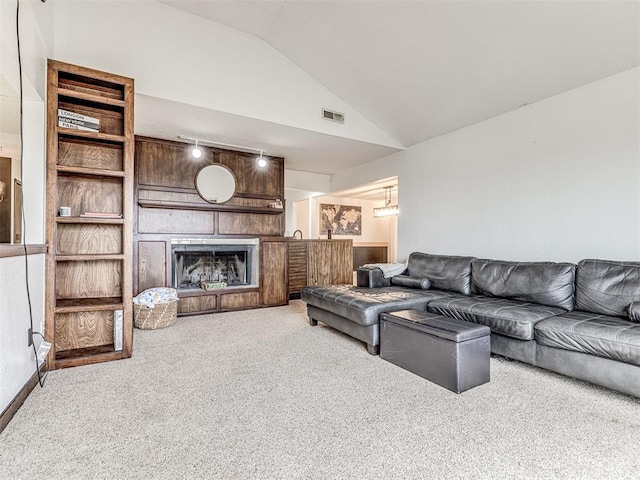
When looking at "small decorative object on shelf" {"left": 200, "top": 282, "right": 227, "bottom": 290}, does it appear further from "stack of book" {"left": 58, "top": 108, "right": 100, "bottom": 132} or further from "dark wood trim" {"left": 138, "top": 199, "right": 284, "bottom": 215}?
"stack of book" {"left": 58, "top": 108, "right": 100, "bottom": 132}

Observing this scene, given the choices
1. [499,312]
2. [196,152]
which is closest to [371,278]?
[499,312]

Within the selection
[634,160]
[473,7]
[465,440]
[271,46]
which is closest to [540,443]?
[465,440]

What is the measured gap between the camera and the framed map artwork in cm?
861

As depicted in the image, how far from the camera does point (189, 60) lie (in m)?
3.35

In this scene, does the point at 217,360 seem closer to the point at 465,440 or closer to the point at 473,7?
the point at 465,440

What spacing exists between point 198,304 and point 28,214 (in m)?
2.37

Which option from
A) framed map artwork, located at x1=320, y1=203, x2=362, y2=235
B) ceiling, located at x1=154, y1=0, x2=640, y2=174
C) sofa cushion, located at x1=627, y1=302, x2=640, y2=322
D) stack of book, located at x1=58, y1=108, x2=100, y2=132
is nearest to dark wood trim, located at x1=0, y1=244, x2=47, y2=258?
stack of book, located at x1=58, y1=108, x2=100, y2=132

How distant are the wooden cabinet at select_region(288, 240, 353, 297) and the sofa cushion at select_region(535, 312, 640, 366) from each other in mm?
3736

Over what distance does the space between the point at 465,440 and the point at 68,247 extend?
3497 mm

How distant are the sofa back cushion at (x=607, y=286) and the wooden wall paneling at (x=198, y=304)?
4.15 meters

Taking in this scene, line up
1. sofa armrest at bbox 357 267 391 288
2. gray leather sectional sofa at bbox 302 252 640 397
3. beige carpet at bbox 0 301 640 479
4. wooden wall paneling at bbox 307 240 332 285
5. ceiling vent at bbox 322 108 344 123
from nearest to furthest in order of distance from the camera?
beige carpet at bbox 0 301 640 479, gray leather sectional sofa at bbox 302 252 640 397, sofa armrest at bbox 357 267 391 288, ceiling vent at bbox 322 108 344 123, wooden wall paneling at bbox 307 240 332 285

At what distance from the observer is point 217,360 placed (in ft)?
9.07

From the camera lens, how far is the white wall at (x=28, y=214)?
6.11 ft

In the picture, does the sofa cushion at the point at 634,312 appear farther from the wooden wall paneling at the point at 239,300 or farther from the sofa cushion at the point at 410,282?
the wooden wall paneling at the point at 239,300
